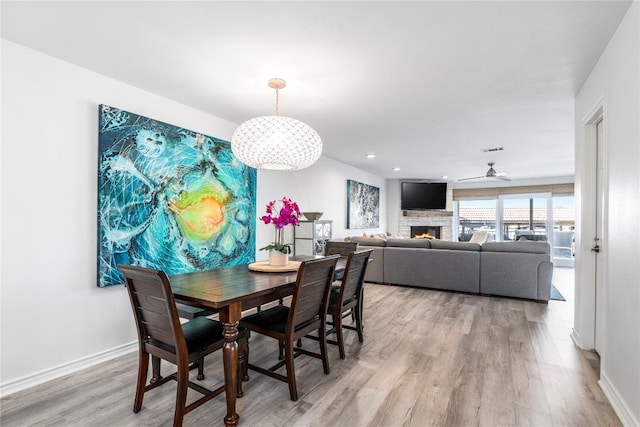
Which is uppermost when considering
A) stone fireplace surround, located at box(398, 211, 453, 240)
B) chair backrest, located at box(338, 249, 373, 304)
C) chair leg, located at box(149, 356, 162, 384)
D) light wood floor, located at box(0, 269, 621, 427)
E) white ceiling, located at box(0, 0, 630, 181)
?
white ceiling, located at box(0, 0, 630, 181)

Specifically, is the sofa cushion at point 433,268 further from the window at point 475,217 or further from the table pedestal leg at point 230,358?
the window at point 475,217

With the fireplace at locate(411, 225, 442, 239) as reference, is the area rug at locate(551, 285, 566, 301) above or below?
below

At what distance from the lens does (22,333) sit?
218 centimetres

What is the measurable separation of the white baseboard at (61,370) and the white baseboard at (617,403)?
11.3ft

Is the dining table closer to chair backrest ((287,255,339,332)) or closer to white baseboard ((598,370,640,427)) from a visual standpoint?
chair backrest ((287,255,339,332))

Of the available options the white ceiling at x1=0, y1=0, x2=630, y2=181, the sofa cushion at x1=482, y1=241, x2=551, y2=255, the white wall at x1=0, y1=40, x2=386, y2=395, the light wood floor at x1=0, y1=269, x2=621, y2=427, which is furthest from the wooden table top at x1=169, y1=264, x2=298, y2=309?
the sofa cushion at x1=482, y1=241, x2=551, y2=255

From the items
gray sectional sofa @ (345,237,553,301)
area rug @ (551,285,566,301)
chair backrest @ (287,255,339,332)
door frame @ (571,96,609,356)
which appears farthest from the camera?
area rug @ (551,285,566,301)

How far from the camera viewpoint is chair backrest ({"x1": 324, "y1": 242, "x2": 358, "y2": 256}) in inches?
145

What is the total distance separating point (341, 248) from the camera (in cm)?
374

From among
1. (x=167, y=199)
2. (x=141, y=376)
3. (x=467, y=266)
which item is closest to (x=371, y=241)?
(x=467, y=266)

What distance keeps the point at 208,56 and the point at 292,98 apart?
96 cm

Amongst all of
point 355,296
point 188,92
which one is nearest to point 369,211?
point 355,296

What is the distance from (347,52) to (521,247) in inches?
152

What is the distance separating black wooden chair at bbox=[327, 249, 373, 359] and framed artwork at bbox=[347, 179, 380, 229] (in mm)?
3906
